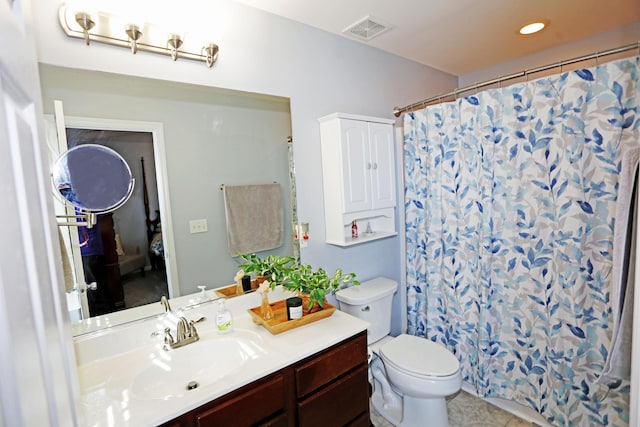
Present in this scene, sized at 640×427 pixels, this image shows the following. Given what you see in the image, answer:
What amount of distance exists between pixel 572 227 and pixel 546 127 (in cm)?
55

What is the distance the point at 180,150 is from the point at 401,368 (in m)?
1.62

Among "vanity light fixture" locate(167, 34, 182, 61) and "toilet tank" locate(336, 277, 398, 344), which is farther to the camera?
"toilet tank" locate(336, 277, 398, 344)

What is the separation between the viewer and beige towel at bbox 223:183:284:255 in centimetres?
164

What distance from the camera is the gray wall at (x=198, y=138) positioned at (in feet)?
4.24

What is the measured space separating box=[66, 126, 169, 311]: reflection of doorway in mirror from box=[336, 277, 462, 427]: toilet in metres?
1.09

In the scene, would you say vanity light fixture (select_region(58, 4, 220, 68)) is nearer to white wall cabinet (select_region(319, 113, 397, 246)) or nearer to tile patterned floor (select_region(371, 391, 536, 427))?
white wall cabinet (select_region(319, 113, 397, 246))

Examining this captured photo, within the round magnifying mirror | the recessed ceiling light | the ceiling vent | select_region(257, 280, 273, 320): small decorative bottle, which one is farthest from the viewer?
the recessed ceiling light

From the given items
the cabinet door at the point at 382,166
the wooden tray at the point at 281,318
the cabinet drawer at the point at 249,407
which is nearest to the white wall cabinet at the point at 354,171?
the cabinet door at the point at 382,166

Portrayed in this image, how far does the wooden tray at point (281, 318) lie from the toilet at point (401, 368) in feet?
1.35

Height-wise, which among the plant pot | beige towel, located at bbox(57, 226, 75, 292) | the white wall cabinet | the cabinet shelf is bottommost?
the plant pot

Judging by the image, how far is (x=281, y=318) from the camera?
5.02 ft

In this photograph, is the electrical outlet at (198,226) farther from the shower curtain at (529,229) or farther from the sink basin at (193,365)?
the shower curtain at (529,229)

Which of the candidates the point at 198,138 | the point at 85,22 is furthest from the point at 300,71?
the point at 85,22

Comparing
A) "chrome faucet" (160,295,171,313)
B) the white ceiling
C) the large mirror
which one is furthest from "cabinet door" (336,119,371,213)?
"chrome faucet" (160,295,171,313)
